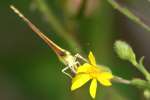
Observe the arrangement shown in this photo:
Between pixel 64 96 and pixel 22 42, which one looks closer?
pixel 64 96

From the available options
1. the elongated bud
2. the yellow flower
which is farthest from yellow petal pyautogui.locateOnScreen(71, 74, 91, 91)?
the elongated bud

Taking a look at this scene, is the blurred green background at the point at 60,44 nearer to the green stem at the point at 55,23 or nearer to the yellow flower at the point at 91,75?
the green stem at the point at 55,23

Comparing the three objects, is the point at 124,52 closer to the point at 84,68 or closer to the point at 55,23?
the point at 84,68

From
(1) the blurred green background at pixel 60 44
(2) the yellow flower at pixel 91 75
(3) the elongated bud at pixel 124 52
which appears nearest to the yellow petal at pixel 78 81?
(2) the yellow flower at pixel 91 75

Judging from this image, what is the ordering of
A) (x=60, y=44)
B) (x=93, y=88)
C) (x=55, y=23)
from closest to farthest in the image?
(x=93, y=88) < (x=55, y=23) < (x=60, y=44)

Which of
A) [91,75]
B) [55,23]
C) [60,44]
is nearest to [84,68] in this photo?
[91,75]

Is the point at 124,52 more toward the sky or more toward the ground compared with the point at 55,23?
more toward the ground

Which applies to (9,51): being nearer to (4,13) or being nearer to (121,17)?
(4,13)

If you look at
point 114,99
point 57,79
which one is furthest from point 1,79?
point 114,99
